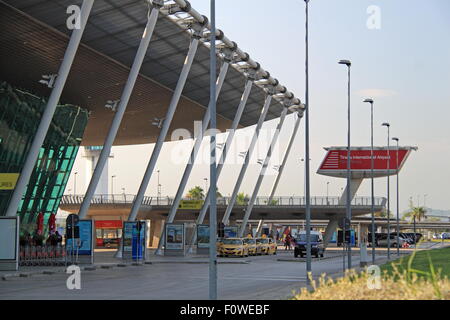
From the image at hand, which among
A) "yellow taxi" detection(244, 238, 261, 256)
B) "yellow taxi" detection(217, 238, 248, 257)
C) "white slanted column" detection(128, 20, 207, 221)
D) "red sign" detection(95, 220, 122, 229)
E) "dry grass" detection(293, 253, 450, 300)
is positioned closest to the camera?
"dry grass" detection(293, 253, 450, 300)

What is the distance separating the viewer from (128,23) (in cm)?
4325

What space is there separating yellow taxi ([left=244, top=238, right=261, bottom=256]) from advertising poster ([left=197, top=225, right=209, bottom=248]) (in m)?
3.29

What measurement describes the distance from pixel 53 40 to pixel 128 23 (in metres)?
4.24

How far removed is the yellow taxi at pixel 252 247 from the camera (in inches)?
2368

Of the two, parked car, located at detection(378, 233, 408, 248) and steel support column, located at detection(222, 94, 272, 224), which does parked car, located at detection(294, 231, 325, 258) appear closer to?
steel support column, located at detection(222, 94, 272, 224)

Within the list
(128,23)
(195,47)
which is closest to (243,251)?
(195,47)

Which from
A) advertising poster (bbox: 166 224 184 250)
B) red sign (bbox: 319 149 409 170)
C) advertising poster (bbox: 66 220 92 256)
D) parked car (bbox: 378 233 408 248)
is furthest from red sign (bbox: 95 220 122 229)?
advertising poster (bbox: 66 220 92 256)

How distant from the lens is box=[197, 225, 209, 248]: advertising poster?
189 feet

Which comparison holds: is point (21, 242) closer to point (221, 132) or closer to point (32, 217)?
point (32, 217)

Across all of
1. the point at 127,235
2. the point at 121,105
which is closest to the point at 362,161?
the point at 127,235

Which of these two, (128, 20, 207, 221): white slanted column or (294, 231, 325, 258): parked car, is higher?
(128, 20, 207, 221): white slanted column

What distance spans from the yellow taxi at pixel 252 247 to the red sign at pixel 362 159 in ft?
84.4

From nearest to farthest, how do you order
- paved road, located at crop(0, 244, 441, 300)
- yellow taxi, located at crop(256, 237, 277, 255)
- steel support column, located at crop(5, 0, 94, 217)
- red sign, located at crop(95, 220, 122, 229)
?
1. paved road, located at crop(0, 244, 441, 300)
2. steel support column, located at crop(5, 0, 94, 217)
3. yellow taxi, located at crop(256, 237, 277, 255)
4. red sign, located at crop(95, 220, 122, 229)

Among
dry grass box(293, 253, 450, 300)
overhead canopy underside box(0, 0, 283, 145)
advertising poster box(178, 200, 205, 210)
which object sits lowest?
dry grass box(293, 253, 450, 300)
